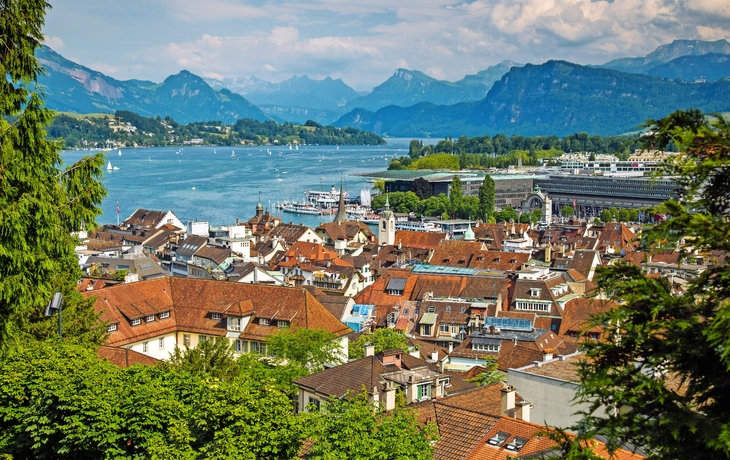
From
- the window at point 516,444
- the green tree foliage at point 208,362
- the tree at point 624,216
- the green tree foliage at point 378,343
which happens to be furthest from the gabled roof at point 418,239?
the tree at point 624,216

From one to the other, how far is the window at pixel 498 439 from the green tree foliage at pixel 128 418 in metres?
3.67

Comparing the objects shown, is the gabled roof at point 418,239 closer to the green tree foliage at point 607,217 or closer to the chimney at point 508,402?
the chimney at point 508,402

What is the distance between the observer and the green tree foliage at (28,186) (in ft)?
35.6

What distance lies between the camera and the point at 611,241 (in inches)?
2844

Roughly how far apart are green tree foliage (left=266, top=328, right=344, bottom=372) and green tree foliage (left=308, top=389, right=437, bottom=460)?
12881 mm

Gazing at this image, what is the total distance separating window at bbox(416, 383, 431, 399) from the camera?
20828mm

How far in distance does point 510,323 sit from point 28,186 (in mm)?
30336

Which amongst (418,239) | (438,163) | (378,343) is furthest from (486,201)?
(378,343)

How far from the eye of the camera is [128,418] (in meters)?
13.9

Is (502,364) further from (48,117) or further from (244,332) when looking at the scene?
(48,117)

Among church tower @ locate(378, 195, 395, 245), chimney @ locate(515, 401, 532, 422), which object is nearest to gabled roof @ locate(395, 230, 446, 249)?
church tower @ locate(378, 195, 395, 245)

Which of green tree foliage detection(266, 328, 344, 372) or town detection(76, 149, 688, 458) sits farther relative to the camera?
green tree foliage detection(266, 328, 344, 372)

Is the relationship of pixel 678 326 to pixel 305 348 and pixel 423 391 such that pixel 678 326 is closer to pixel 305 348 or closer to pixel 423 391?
pixel 423 391

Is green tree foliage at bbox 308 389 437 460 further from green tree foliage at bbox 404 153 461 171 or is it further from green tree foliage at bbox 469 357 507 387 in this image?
green tree foliage at bbox 404 153 461 171
